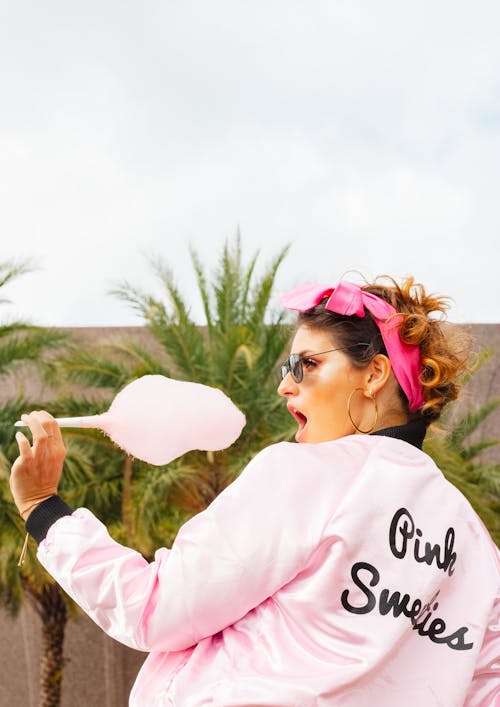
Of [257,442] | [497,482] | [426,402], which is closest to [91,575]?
[426,402]

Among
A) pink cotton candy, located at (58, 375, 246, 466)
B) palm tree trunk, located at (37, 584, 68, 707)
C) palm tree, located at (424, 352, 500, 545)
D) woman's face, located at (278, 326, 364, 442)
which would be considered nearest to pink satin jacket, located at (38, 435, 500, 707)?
woman's face, located at (278, 326, 364, 442)

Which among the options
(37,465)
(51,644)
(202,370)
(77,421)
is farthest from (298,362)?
(51,644)

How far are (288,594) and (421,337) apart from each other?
761mm

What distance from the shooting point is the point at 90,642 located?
16.2 m

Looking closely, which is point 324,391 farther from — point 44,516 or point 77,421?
point 44,516

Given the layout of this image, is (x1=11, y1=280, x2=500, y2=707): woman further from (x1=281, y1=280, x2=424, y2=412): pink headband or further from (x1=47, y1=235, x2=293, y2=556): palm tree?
(x1=47, y1=235, x2=293, y2=556): palm tree

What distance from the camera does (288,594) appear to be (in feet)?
6.28

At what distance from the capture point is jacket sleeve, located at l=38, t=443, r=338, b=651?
188 cm

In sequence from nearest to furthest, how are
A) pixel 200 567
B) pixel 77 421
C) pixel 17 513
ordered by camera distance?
pixel 200 567, pixel 77 421, pixel 17 513

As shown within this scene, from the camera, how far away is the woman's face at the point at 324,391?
7.54ft

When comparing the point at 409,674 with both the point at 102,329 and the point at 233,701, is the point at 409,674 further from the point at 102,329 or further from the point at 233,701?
the point at 102,329

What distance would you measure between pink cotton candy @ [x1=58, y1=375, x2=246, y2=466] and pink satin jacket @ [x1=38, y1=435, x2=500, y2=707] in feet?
1.13

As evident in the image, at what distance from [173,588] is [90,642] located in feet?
49.8

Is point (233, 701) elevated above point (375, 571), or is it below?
below
